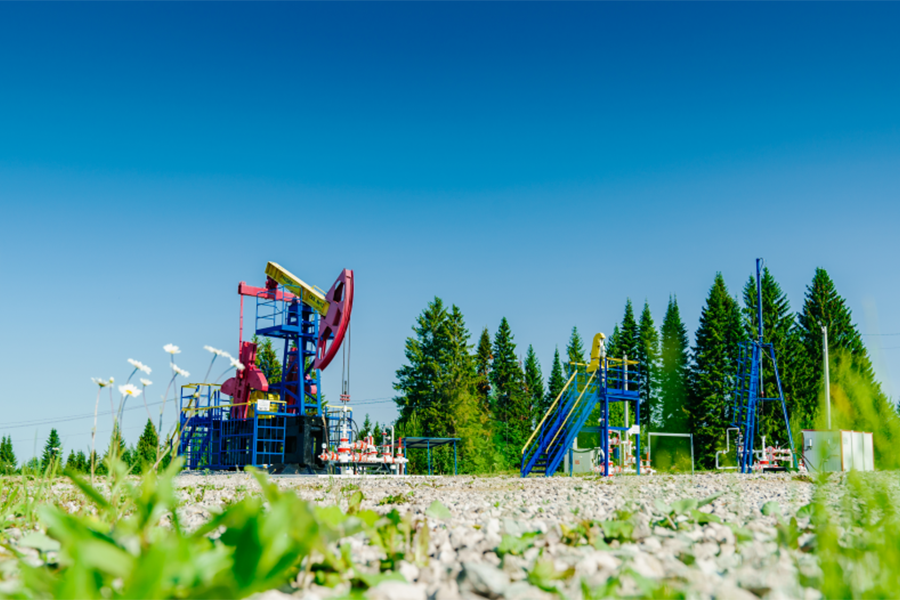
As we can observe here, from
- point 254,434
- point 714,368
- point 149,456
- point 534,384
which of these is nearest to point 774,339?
point 714,368

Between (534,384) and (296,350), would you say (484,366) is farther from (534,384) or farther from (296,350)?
(296,350)

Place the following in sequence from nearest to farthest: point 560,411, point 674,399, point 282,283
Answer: point 560,411, point 282,283, point 674,399

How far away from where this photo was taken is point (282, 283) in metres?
23.8

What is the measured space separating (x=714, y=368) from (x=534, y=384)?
14.3 m

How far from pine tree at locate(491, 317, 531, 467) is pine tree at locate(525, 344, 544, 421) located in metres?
1.39

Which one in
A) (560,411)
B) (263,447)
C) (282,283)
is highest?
(282,283)

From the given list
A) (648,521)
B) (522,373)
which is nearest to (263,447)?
(648,521)

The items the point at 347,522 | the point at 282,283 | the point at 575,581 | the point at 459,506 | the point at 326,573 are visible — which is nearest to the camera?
the point at 575,581

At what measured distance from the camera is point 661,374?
4800 cm

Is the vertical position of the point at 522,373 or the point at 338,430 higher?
the point at 522,373

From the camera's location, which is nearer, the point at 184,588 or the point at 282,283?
the point at 184,588

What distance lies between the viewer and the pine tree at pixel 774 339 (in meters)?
41.1

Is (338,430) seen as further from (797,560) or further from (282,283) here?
(797,560)

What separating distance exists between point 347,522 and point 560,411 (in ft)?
54.0
